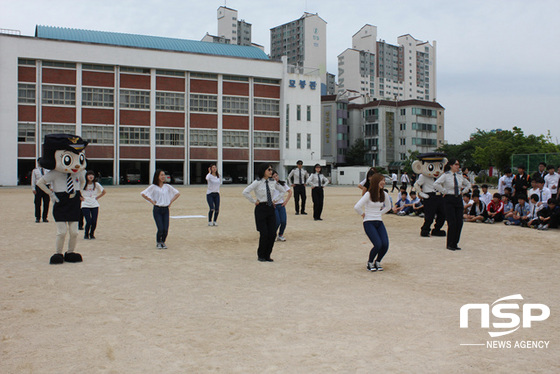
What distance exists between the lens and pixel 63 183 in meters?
8.81

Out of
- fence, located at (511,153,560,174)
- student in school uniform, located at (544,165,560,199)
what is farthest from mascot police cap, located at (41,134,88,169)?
fence, located at (511,153,560,174)

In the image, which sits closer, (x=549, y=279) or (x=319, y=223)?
(x=549, y=279)

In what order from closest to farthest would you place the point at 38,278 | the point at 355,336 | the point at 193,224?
the point at 355,336
the point at 38,278
the point at 193,224

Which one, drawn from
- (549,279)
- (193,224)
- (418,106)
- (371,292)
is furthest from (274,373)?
(418,106)

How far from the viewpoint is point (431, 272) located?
8258 mm

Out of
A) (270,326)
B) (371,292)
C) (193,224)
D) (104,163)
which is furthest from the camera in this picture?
(104,163)

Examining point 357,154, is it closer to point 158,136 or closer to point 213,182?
point 158,136

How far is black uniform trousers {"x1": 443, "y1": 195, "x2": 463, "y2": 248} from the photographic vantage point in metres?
10.6

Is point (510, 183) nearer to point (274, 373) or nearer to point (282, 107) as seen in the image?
point (274, 373)

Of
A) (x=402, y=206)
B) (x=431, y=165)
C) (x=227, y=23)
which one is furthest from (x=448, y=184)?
(x=227, y=23)

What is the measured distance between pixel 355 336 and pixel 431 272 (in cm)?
375

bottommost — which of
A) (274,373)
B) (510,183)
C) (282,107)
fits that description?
(274,373)

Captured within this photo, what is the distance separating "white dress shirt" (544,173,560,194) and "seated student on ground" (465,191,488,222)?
2.00m

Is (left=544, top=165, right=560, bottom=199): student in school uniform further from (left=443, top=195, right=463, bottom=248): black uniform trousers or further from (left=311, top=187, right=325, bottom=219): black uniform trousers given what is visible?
(left=311, top=187, right=325, bottom=219): black uniform trousers
